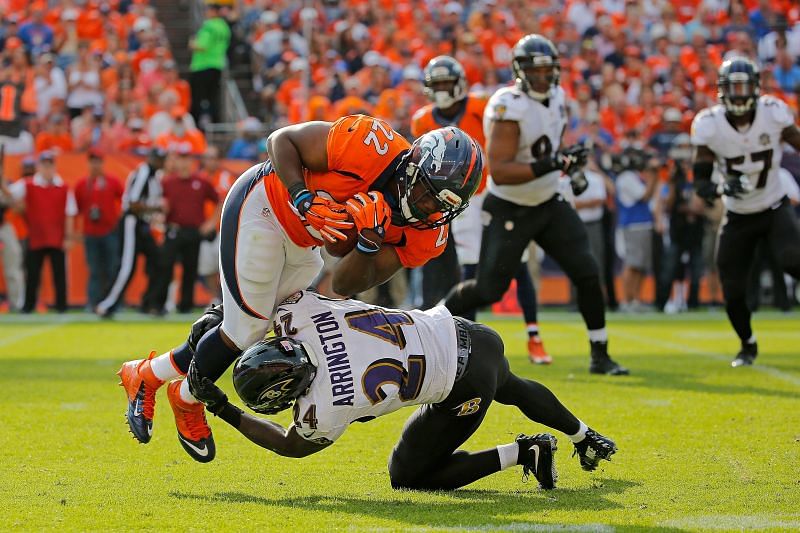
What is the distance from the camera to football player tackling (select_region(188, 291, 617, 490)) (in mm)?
3826

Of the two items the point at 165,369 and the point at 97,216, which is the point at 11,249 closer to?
the point at 97,216

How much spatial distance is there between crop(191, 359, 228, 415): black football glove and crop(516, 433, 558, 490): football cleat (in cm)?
105

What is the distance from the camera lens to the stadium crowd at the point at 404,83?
13883mm

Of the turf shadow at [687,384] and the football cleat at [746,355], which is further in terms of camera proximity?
the football cleat at [746,355]

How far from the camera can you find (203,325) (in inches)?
191

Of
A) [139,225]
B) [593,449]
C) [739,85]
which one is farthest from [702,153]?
[139,225]

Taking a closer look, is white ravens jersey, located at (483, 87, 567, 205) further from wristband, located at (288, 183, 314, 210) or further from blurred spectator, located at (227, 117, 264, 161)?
blurred spectator, located at (227, 117, 264, 161)

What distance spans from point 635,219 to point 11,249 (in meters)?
7.00

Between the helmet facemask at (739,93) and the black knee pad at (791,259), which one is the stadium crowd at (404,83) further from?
A: the black knee pad at (791,259)

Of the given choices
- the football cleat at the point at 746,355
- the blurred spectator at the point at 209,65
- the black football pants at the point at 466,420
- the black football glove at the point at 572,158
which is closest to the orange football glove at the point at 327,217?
the black football pants at the point at 466,420

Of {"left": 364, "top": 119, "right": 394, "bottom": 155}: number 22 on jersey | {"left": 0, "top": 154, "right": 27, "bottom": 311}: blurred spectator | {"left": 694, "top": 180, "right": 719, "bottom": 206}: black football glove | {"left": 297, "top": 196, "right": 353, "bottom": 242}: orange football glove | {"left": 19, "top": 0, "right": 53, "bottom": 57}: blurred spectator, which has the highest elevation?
{"left": 19, "top": 0, "right": 53, "bottom": 57}: blurred spectator

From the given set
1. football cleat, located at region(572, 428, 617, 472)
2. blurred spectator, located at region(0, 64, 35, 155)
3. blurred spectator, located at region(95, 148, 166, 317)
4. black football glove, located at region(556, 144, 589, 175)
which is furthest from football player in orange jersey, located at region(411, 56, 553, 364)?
blurred spectator, located at region(0, 64, 35, 155)

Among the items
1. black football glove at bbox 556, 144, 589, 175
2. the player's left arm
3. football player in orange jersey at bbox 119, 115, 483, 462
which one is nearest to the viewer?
football player in orange jersey at bbox 119, 115, 483, 462

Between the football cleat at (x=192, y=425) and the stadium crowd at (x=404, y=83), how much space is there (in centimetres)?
884
